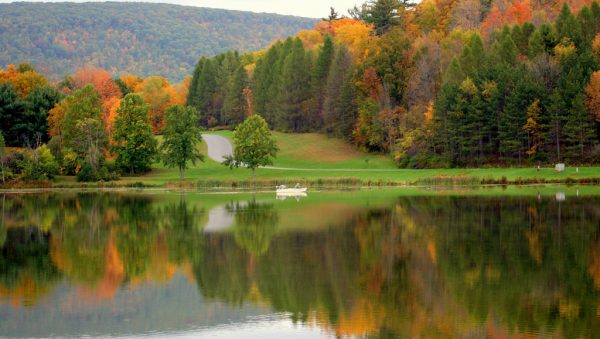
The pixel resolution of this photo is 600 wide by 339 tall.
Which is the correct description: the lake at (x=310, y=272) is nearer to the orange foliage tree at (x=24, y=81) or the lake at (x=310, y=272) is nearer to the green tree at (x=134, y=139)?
the green tree at (x=134, y=139)

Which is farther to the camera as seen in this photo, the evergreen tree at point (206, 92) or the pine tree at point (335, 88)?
the evergreen tree at point (206, 92)

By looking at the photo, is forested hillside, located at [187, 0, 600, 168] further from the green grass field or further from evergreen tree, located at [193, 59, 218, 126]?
evergreen tree, located at [193, 59, 218, 126]

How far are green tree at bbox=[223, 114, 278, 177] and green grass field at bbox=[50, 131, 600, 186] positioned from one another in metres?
1.67

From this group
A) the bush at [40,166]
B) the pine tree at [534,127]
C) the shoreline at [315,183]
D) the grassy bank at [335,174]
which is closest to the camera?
the shoreline at [315,183]

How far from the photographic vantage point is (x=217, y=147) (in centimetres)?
11069

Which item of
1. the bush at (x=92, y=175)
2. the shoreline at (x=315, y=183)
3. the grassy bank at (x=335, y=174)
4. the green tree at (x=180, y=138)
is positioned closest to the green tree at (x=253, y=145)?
the grassy bank at (x=335, y=174)

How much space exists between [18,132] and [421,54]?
164 feet

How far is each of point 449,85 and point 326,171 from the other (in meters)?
15.3

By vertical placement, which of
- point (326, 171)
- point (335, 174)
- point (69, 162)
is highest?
point (69, 162)

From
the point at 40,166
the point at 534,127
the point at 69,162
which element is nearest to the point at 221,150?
the point at 69,162

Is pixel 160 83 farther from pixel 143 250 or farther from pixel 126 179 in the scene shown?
pixel 143 250

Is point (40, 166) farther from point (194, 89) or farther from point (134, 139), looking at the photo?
point (194, 89)

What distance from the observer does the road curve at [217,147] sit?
338 ft

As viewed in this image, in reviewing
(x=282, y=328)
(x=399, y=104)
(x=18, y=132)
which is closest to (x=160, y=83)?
(x=18, y=132)
